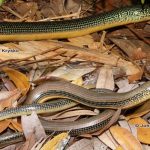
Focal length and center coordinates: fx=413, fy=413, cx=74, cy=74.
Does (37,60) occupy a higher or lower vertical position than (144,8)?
lower

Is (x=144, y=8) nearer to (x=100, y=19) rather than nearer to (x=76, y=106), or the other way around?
(x=100, y=19)

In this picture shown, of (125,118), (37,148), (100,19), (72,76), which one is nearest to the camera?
(37,148)

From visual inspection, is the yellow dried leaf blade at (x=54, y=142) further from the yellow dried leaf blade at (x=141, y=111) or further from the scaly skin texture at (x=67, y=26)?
the scaly skin texture at (x=67, y=26)

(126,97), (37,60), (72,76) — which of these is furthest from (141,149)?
(37,60)

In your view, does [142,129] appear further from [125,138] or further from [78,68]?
[78,68]

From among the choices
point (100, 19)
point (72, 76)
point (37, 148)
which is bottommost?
point (37, 148)

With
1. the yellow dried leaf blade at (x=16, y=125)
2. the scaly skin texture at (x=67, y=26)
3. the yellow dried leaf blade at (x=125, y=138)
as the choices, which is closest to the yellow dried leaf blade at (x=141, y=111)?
the yellow dried leaf blade at (x=125, y=138)

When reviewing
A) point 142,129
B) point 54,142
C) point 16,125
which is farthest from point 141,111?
point 16,125
